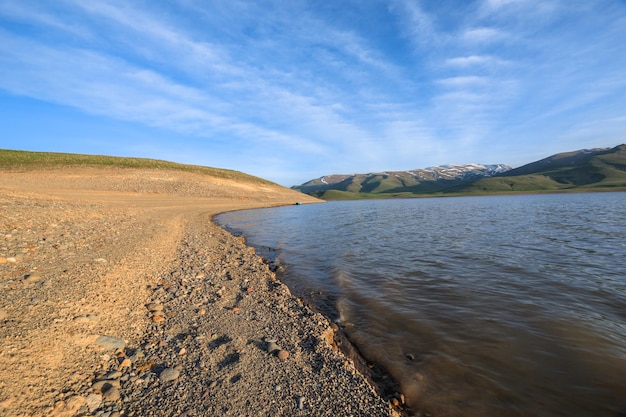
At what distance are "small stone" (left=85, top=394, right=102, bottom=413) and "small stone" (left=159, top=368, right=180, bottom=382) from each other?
907 mm

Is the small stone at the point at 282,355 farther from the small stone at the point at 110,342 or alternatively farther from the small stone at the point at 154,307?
the small stone at the point at 154,307

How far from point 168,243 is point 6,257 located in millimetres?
6978

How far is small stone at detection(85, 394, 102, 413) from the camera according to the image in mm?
4004

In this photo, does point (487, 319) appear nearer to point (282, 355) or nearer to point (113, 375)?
point (282, 355)

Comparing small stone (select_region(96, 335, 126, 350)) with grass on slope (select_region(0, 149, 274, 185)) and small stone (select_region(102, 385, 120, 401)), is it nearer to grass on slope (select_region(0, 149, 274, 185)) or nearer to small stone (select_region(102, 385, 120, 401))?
small stone (select_region(102, 385, 120, 401))

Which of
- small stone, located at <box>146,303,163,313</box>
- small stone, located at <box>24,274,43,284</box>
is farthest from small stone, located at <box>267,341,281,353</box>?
small stone, located at <box>24,274,43,284</box>

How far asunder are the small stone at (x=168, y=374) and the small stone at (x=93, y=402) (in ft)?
2.98

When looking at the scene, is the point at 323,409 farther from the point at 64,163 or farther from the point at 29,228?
the point at 64,163

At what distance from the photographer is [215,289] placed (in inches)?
386

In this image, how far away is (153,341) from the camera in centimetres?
613

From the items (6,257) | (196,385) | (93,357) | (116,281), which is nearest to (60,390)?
(93,357)

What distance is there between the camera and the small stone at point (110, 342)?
557 cm

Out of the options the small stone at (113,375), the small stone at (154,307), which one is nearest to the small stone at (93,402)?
the small stone at (113,375)

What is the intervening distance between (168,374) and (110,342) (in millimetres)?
1724
